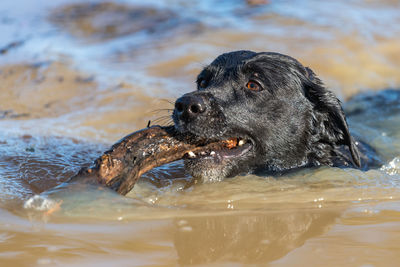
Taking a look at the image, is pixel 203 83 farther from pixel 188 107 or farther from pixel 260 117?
pixel 188 107

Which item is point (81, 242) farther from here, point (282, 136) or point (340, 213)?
point (282, 136)

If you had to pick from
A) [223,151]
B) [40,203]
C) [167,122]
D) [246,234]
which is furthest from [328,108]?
[167,122]

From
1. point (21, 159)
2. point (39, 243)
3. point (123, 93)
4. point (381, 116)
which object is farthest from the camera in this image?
point (123, 93)

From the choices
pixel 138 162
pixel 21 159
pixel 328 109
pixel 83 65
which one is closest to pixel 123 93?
pixel 83 65

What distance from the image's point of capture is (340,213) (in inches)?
132

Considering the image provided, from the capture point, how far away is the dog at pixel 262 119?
13.8 ft

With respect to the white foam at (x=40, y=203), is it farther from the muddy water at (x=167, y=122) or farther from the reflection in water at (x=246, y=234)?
the reflection in water at (x=246, y=234)

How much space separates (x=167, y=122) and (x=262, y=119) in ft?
10.6

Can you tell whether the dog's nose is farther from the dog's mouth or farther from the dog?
the dog's mouth

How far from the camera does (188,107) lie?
13.3ft

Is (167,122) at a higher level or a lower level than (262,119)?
lower

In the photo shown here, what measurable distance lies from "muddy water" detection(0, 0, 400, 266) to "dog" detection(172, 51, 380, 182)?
21 centimetres

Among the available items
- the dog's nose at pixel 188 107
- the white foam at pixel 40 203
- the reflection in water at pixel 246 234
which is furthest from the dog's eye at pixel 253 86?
the white foam at pixel 40 203

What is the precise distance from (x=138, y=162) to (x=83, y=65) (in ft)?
21.9
